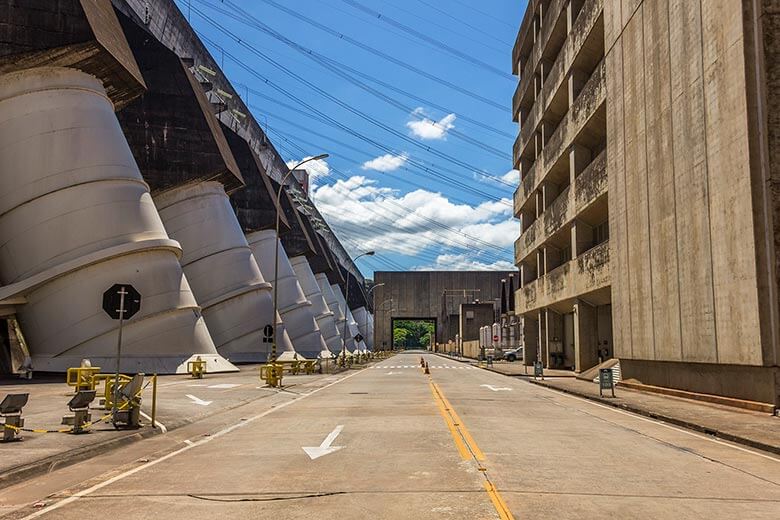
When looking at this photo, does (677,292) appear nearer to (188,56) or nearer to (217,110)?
(188,56)

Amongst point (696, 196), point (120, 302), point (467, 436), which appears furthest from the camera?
point (696, 196)

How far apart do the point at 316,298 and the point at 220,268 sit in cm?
4442

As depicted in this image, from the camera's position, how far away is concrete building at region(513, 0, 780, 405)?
18.5 meters

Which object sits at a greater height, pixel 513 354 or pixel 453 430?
pixel 513 354

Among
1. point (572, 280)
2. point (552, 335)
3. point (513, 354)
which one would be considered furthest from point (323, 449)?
point (513, 354)

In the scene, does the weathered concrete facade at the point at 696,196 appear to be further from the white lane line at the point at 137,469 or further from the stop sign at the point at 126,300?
the stop sign at the point at 126,300

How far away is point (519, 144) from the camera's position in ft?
216

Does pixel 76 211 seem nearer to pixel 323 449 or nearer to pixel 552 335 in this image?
pixel 323 449

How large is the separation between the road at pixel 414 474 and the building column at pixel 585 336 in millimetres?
26063

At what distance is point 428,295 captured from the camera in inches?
5797

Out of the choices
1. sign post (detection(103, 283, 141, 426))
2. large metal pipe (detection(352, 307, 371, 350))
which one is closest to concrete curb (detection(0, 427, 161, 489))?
sign post (detection(103, 283, 141, 426))

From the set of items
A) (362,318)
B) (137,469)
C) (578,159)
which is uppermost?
(578,159)

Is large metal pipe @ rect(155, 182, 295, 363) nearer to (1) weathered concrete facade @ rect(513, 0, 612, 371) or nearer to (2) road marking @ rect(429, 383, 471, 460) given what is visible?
(1) weathered concrete facade @ rect(513, 0, 612, 371)

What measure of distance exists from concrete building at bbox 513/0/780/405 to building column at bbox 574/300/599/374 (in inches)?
9.8
